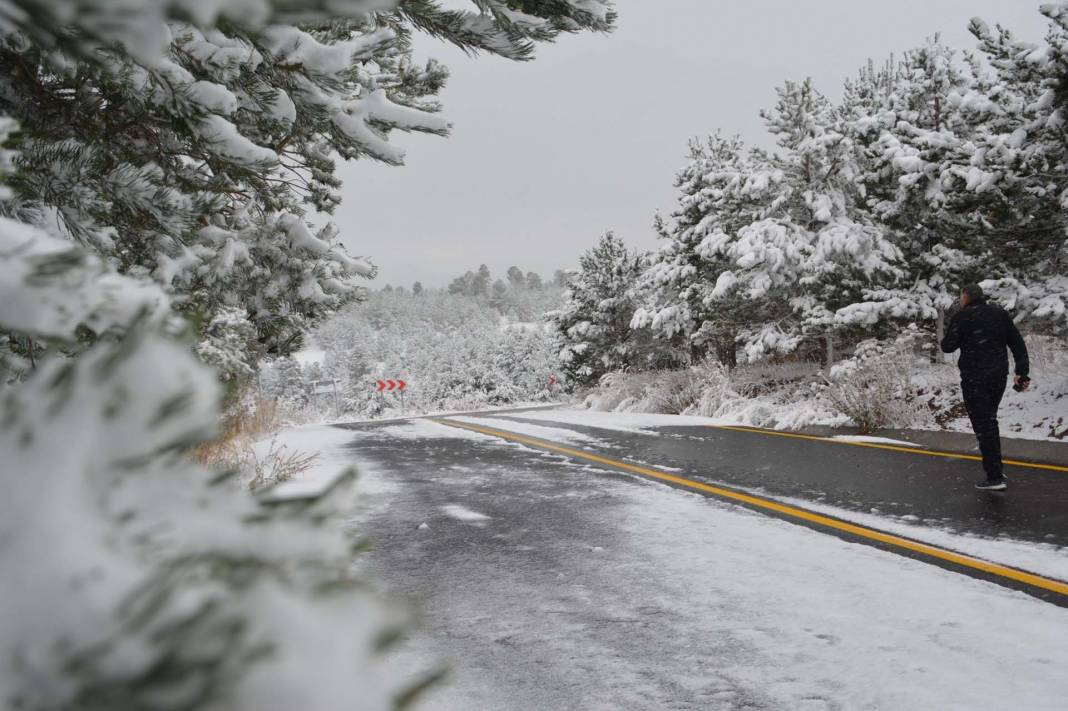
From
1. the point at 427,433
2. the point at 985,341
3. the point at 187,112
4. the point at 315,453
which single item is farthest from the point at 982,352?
the point at 427,433

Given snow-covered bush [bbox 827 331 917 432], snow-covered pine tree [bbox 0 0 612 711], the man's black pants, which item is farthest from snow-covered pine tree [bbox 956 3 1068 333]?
snow-covered pine tree [bbox 0 0 612 711]

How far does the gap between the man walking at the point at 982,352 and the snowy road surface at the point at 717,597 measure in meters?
0.76

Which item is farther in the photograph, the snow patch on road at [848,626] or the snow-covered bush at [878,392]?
the snow-covered bush at [878,392]

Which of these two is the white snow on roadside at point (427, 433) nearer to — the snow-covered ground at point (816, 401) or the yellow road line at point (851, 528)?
the yellow road line at point (851, 528)

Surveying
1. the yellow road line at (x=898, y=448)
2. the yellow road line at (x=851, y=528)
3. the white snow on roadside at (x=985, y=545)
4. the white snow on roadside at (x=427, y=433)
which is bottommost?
the white snow on roadside at (x=427, y=433)

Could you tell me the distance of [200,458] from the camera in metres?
5.57

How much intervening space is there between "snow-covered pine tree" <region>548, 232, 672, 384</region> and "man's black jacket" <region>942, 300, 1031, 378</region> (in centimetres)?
1889

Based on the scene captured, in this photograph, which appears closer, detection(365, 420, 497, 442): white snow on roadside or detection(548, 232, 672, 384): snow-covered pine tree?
detection(365, 420, 497, 442): white snow on roadside

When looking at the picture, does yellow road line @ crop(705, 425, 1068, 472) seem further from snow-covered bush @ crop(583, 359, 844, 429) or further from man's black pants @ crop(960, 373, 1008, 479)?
A: snow-covered bush @ crop(583, 359, 844, 429)

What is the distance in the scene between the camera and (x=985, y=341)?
6906mm

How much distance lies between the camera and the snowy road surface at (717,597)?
2.60 meters

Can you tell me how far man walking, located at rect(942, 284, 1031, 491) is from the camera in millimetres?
6758

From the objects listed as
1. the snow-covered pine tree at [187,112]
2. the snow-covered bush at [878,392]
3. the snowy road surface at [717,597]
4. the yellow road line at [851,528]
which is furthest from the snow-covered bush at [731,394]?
the snow-covered pine tree at [187,112]

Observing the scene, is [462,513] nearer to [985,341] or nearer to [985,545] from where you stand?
Result: [985,545]
